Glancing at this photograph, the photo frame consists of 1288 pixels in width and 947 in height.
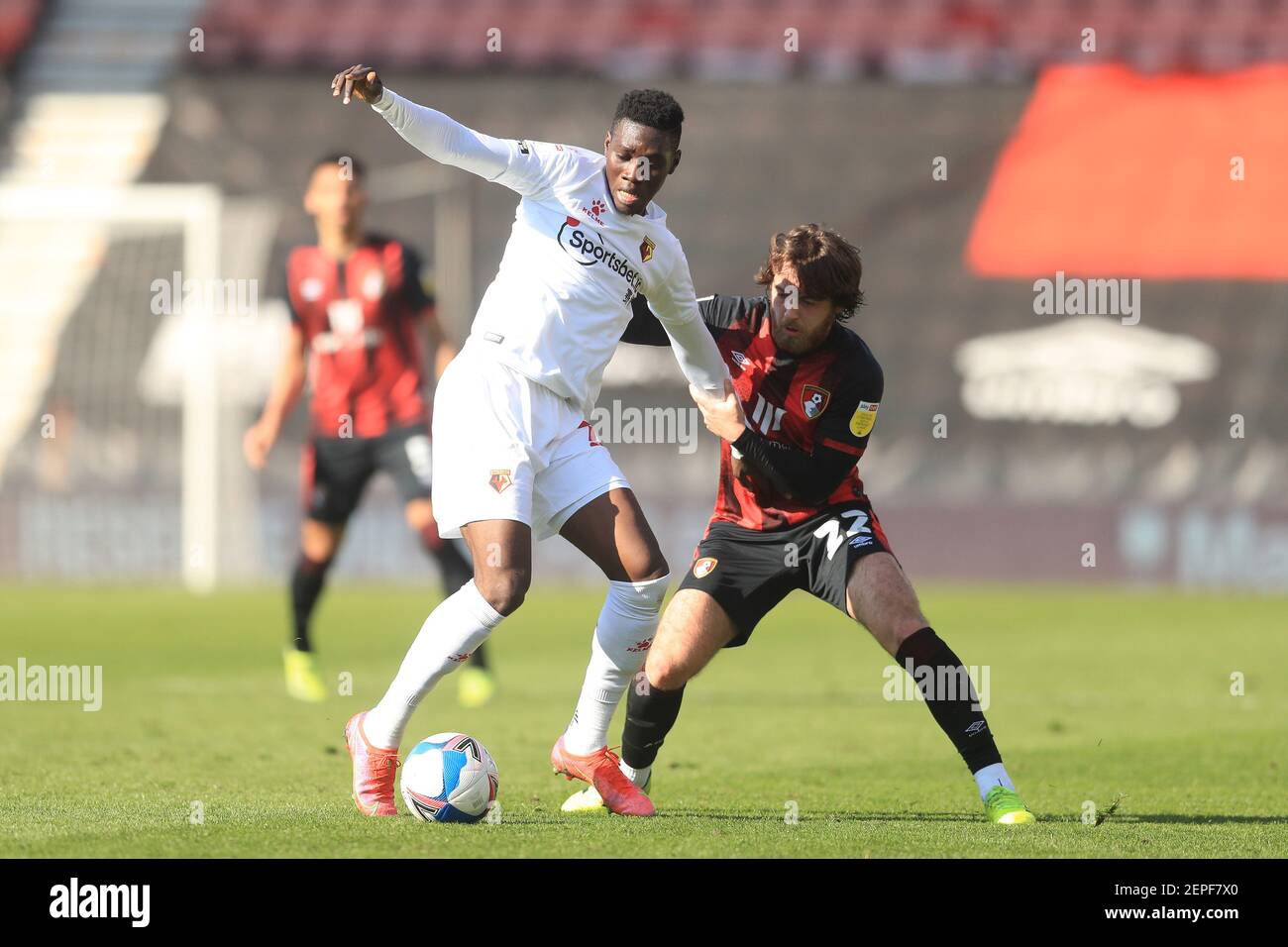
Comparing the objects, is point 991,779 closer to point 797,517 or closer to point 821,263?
point 797,517

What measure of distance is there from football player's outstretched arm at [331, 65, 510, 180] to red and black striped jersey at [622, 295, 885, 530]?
2.54ft

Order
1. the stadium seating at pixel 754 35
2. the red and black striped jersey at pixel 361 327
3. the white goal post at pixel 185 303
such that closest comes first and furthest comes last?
the red and black striped jersey at pixel 361 327
the white goal post at pixel 185 303
the stadium seating at pixel 754 35

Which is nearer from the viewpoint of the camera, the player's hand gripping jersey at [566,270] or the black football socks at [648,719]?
the player's hand gripping jersey at [566,270]

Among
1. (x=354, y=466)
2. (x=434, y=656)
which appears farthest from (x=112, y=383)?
(x=434, y=656)

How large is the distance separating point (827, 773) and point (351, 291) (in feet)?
13.2

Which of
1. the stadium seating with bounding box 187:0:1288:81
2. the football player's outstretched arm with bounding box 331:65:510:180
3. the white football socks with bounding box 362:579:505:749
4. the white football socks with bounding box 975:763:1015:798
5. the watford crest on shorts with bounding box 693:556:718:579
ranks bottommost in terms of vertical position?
the white football socks with bounding box 975:763:1015:798

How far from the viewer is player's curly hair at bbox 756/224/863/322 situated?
5.57 meters

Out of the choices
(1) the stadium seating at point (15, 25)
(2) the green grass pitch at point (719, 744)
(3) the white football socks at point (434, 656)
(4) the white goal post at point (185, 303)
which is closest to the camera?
(2) the green grass pitch at point (719, 744)

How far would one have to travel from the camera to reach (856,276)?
566cm

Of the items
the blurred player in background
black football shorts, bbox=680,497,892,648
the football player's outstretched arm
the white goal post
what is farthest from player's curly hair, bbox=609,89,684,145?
the white goal post

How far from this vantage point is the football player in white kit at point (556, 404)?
17.3 feet

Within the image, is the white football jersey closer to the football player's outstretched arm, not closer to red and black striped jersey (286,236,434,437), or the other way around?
the football player's outstretched arm

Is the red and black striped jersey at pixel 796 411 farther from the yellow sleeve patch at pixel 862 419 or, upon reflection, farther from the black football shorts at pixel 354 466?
the black football shorts at pixel 354 466

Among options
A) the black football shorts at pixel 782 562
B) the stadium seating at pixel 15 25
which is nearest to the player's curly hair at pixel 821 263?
the black football shorts at pixel 782 562
